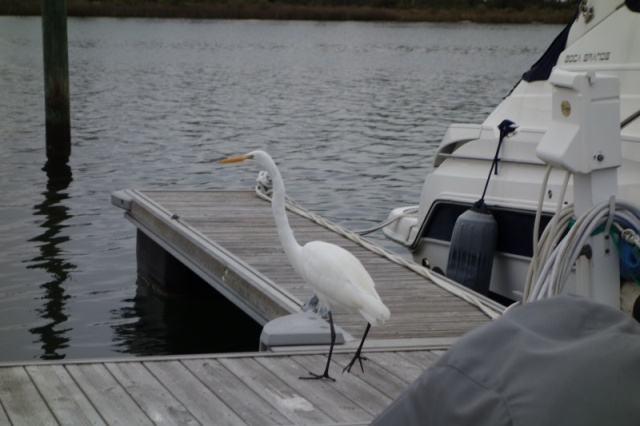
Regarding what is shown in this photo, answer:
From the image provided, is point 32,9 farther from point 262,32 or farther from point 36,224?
point 36,224

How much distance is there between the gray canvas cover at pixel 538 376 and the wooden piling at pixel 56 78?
14.6m

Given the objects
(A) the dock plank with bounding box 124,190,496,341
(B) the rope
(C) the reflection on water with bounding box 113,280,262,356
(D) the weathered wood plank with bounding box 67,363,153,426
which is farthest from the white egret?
(C) the reflection on water with bounding box 113,280,262,356

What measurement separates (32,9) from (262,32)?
1259 centimetres

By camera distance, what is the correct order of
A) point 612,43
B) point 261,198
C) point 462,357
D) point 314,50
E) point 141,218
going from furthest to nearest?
point 314,50 < point 261,198 < point 141,218 < point 612,43 < point 462,357

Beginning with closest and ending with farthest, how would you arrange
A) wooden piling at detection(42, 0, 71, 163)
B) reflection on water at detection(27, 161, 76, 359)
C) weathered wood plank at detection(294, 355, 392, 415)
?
weathered wood plank at detection(294, 355, 392, 415) < reflection on water at detection(27, 161, 76, 359) < wooden piling at detection(42, 0, 71, 163)

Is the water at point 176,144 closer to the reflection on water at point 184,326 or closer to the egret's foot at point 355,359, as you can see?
the reflection on water at point 184,326

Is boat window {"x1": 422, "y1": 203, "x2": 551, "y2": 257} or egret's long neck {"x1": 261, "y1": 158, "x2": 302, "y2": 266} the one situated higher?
egret's long neck {"x1": 261, "y1": 158, "x2": 302, "y2": 266}

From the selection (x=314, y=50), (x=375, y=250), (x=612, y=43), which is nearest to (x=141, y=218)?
(x=375, y=250)

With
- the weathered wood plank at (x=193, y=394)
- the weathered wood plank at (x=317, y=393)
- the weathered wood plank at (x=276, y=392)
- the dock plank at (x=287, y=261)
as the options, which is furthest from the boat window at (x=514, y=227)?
the weathered wood plank at (x=193, y=394)

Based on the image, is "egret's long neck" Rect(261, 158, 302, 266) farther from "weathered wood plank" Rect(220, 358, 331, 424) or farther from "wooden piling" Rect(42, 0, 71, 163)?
"wooden piling" Rect(42, 0, 71, 163)

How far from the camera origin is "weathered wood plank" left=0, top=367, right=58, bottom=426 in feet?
14.8

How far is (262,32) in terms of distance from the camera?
58.7 meters

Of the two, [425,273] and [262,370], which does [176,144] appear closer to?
[425,273]

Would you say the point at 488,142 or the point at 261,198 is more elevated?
the point at 488,142
